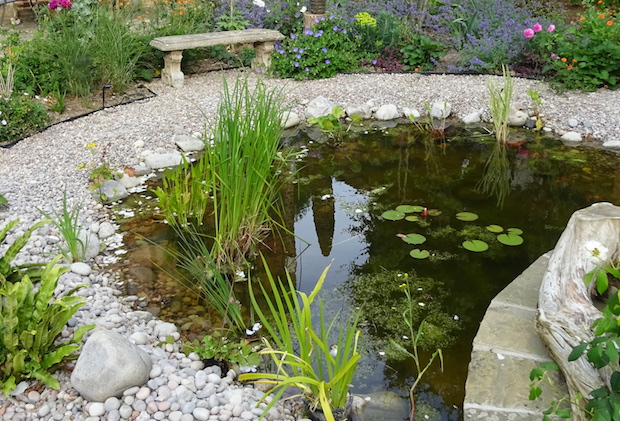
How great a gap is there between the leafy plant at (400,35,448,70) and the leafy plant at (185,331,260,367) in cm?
504

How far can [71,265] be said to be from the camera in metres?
3.50

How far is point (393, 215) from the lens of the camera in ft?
14.2

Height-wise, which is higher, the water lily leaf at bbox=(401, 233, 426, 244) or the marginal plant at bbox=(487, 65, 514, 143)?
the marginal plant at bbox=(487, 65, 514, 143)

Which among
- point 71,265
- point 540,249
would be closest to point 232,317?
point 71,265

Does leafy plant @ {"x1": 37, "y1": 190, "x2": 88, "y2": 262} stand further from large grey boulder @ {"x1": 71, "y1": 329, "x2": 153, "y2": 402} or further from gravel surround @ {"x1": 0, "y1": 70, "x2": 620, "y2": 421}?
large grey boulder @ {"x1": 71, "y1": 329, "x2": 153, "y2": 402}

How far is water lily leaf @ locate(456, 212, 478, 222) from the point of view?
4.28 metres

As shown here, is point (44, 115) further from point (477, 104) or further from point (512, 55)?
point (512, 55)

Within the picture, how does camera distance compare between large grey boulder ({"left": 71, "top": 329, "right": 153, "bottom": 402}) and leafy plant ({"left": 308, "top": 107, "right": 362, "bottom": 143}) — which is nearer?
large grey boulder ({"left": 71, "top": 329, "right": 153, "bottom": 402})

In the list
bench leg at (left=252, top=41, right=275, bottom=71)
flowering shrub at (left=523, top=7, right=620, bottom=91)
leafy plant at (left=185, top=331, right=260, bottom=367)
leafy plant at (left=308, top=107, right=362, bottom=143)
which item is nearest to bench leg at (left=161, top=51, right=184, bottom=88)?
bench leg at (left=252, top=41, right=275, bottom=71)

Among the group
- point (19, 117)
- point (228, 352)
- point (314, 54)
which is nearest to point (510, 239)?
point (228, 352)

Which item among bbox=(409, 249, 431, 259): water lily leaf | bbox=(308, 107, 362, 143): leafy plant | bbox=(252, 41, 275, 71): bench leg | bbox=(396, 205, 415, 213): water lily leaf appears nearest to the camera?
bbox=(409, 249, 431, 259): water lily leaf

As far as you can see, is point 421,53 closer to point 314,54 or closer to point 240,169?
point 314,54

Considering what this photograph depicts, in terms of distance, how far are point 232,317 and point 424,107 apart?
12.6 feet

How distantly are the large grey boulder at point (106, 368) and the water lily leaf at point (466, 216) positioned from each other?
8.13 ft
